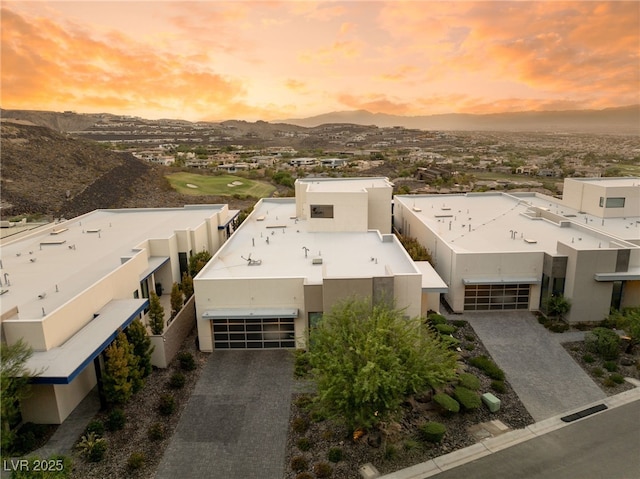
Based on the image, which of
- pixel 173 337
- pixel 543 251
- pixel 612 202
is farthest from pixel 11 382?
pixel 612 202

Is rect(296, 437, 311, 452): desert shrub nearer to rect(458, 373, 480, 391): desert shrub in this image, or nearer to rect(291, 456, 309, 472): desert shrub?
rect(291, 456, 309, 472): desert shrub

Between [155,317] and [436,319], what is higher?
[155,317]

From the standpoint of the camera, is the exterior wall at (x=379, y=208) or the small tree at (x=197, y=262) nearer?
the small tree at (x=197, y=262)

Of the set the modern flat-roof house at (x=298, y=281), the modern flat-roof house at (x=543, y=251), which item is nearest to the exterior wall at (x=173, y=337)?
the modern flat-roof house at (x=298, y=281)

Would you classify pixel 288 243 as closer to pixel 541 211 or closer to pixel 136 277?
pixel 136 277

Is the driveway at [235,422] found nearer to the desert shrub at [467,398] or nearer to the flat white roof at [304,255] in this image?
A: the flat white roof at [304,255]

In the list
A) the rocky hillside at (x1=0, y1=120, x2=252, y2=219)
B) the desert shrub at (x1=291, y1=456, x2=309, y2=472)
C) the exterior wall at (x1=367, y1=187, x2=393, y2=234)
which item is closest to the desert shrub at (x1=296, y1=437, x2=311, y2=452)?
the desert shrub at (x1=291, y1=456, x2=309, y2=472)

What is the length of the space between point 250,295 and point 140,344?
20.1 feet

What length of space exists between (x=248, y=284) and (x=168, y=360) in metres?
5.81

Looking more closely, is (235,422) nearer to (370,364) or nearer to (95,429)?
(95,429)

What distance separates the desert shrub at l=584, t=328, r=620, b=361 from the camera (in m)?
22.6

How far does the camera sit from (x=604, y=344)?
893 inches

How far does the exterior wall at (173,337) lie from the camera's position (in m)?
22.4

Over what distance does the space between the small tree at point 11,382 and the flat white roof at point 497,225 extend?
24855mm
